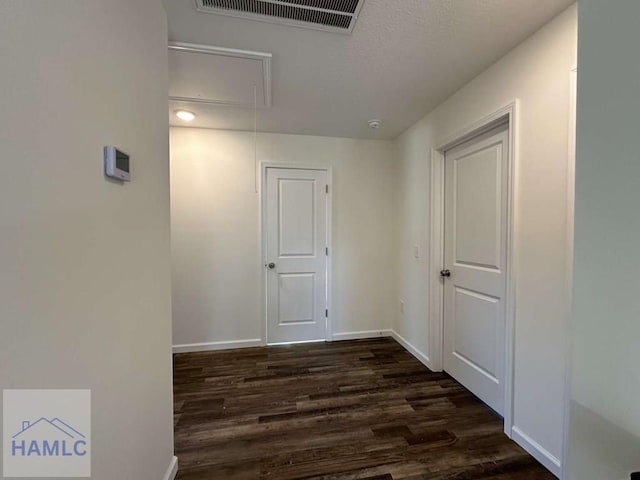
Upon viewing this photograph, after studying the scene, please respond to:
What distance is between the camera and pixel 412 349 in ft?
9.48

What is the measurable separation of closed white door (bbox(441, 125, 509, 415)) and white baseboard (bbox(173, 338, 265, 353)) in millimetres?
2012

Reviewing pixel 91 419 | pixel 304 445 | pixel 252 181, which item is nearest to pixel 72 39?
pixel 91 419

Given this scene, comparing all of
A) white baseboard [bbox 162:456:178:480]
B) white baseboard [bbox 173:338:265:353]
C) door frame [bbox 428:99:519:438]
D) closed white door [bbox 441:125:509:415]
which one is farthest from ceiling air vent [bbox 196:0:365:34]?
white baseboard [bbox 173:338:265:353]

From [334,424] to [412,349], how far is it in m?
1.39

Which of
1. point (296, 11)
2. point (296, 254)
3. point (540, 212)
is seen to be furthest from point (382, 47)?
point (296, 254)

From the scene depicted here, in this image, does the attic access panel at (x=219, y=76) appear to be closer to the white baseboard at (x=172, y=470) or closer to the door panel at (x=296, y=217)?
the door panel at (x=296, y=217)

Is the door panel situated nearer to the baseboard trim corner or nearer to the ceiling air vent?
the baseboard trim corner

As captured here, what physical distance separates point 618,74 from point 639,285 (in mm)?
501

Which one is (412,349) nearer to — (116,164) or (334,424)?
(334,424)

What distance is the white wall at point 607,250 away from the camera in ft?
2.07

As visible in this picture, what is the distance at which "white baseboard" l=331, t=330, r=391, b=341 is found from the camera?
3.29 metres

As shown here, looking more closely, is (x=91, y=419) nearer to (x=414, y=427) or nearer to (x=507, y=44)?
(x=414, y=427)

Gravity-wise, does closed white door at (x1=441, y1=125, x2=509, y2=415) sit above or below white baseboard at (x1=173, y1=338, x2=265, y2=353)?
above

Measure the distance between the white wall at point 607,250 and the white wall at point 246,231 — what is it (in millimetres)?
2573
